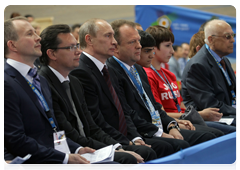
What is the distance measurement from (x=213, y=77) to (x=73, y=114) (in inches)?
79.6

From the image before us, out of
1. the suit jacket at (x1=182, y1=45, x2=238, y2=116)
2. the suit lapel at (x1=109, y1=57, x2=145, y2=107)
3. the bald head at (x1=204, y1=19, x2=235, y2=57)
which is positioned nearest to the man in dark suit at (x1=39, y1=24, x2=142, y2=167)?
the suit lapel at (x1=109, y1=57, x2=145, y2=107)

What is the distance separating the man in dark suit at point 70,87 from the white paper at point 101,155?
154 millimetres

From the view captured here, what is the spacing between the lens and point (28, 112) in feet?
6.30

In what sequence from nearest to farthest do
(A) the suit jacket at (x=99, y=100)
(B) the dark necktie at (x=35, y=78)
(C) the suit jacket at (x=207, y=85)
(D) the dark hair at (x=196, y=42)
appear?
(B) the dark necktie at (x=35, y=78)
(A) the suit jacket at (x=99, y=100)
(C) the suit jacket at (x=207, y=85)
(D) the dark hair at (x=196, y=42)

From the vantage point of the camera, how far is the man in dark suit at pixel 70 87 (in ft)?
7.45

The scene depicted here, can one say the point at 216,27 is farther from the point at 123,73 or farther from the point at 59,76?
the point at 59,76

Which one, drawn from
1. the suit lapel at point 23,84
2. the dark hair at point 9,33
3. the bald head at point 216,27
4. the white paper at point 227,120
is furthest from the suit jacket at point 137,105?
the bald head at point 216,27

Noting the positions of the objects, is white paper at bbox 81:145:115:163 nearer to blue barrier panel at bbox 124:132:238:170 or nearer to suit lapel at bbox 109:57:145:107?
blue barrier panel at bbox 124:132:238:170

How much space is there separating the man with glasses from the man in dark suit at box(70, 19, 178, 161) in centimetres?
116

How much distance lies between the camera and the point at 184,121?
3.27 m

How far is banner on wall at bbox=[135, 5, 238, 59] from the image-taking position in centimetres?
764

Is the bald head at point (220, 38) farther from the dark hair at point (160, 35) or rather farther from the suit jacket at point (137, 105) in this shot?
the suit jacket at point (137, 105)

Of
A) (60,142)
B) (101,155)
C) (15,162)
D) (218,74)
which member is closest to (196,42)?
(218,74)
